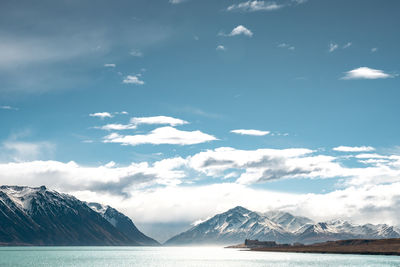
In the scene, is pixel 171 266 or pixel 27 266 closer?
pixel 27 266

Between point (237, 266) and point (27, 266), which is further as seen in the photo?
point (237, 266)

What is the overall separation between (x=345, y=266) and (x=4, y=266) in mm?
139458

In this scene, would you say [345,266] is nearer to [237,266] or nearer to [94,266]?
[237,266]

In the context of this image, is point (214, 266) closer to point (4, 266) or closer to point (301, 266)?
point (301, 266)

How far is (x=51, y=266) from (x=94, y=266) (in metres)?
17.3

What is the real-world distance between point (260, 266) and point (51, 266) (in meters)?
86.5

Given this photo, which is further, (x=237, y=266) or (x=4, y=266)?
(x=237, y=266)

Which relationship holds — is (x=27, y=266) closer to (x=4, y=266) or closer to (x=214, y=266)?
(x=4, y=266)

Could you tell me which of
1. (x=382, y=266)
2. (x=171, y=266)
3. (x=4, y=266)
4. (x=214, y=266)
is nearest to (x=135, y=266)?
(x=171, y=266)

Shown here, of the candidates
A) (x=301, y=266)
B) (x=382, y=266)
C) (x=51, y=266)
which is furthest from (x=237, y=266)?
(x=51, y=266)

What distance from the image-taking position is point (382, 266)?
182 metres

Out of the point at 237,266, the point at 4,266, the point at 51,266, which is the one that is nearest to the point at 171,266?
the point at 237,266

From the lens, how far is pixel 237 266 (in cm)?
19512

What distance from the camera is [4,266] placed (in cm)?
17700
